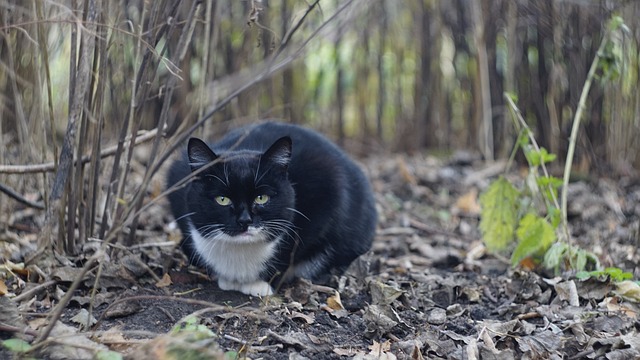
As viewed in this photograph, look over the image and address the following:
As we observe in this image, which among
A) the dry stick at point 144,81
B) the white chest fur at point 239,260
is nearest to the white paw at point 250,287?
the white chest fur at point 239,260

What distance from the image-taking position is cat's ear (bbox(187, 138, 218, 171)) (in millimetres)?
2969

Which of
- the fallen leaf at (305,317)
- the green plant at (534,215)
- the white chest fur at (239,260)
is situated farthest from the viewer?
the green plant at (534,215)

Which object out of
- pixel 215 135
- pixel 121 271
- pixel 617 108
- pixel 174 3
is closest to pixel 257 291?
pixel 121 271

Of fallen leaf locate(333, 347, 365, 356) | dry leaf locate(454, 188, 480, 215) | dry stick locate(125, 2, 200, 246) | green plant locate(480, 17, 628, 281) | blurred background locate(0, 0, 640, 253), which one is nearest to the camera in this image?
fallen leaf locate(333, 347, 365, 356)

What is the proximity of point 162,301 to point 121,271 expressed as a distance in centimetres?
30

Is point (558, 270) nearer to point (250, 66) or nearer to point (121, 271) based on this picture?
point (121, 271)

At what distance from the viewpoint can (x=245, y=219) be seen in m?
2.96

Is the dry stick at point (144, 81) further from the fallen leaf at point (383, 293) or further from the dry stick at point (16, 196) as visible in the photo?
the fallen leaf at point (383, 293)

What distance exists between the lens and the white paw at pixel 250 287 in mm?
3207

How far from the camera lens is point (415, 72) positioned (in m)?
6.90

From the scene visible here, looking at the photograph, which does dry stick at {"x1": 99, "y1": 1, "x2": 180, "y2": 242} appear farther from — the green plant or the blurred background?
the green plant

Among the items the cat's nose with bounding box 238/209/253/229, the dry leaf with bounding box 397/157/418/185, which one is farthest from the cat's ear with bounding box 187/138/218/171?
the dry leaf with bounding box 397/157/418/185

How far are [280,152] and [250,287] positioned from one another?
0.62 m

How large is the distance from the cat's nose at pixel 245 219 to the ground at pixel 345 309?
1.07 feet
